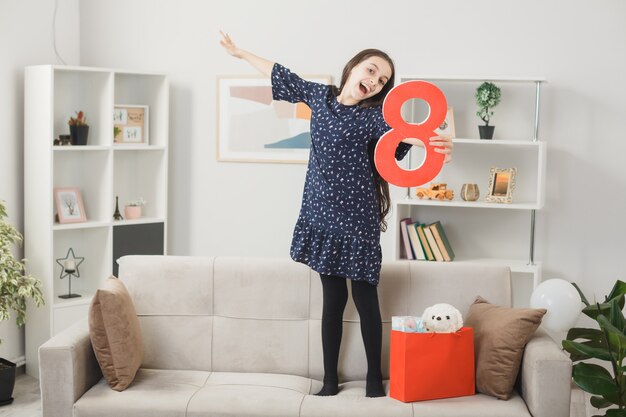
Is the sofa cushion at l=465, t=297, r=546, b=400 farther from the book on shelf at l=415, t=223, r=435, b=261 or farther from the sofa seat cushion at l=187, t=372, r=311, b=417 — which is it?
the book on shelf at l=415, t=223, r=435, b=261

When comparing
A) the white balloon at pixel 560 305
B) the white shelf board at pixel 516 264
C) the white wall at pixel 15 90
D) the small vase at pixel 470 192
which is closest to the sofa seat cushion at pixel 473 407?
the white balloon at pixel 560 305

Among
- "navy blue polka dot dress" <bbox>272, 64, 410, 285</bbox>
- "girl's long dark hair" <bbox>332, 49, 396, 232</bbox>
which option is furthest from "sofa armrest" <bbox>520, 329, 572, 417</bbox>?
"girl's long dark hair" <bbox>332, 49, 396, 232</bbox>

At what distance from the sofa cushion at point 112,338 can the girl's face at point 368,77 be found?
1169mm

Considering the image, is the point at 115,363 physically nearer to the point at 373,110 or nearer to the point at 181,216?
the point at 373,110

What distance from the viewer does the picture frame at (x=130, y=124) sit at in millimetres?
4699

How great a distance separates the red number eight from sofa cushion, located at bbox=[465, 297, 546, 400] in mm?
606

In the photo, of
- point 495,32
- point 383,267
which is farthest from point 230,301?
point 495,32

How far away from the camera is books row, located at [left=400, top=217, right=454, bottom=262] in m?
4.28

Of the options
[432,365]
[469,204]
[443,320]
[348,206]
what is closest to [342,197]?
A: [348,206]

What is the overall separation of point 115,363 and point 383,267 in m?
1.10

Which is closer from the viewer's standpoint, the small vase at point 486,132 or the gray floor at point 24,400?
the gray floor at point 24,400

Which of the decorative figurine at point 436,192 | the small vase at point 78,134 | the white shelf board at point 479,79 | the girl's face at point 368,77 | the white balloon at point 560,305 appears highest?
the white shelf board at point 479,79

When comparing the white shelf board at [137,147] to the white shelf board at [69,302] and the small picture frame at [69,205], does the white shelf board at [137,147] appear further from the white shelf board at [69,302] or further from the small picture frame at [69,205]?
the white shelf board at [69,302]

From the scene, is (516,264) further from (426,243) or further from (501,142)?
(501,142)
